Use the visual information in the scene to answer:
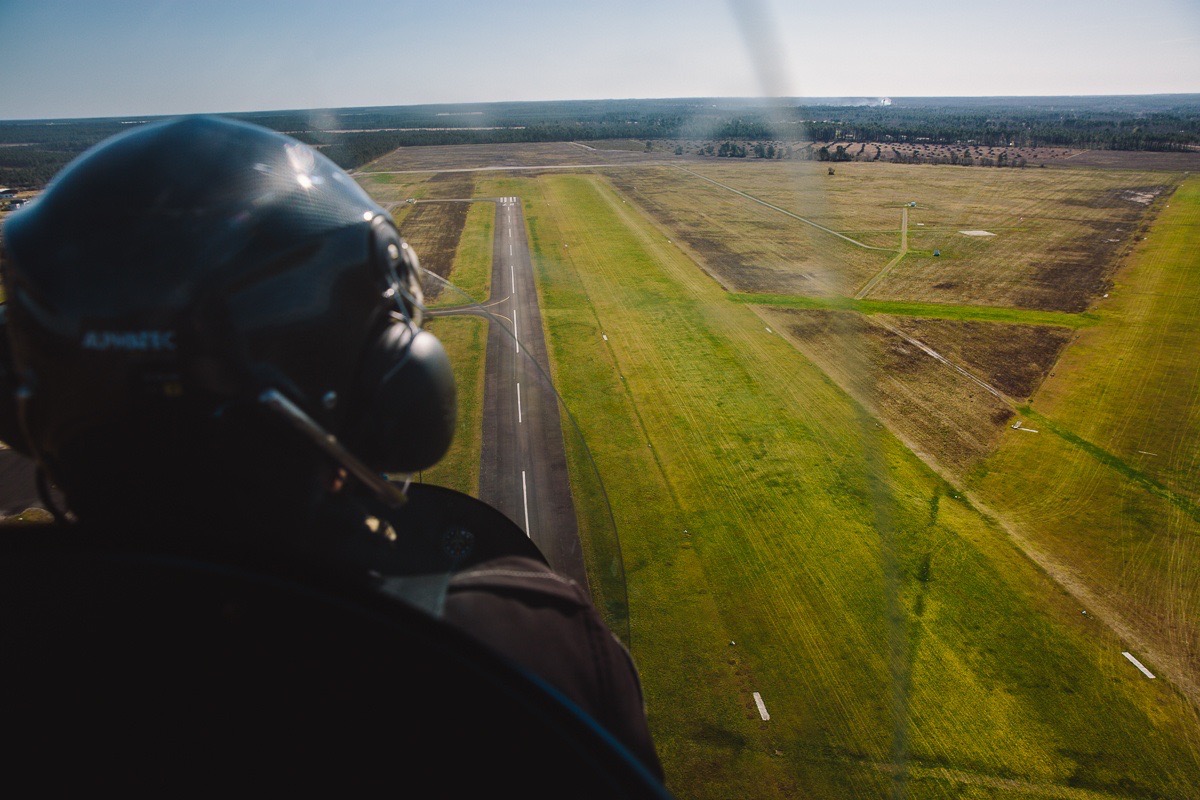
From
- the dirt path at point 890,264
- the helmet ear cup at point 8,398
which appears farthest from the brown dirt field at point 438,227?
the helmet ear cup at point 8,398

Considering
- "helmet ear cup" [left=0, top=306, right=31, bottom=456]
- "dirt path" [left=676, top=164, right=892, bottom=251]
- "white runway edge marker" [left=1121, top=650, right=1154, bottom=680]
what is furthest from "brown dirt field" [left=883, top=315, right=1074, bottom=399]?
"helmet ear cup" [left=0, top=306, right=31, bottom=456]

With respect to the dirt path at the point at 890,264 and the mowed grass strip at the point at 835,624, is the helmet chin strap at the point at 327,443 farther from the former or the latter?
the dirt path at the point at 890,264

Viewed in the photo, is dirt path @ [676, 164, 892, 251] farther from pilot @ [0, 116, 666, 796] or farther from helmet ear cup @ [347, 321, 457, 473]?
pilot @ [0, 116, 666, 796]

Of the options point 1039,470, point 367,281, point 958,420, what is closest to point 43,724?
point 367,281

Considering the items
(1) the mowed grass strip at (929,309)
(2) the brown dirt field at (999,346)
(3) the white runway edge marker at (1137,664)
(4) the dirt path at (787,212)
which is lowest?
(3) the white runway edge marker at (1137,664)

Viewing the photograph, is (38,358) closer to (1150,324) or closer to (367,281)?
(367,281)
